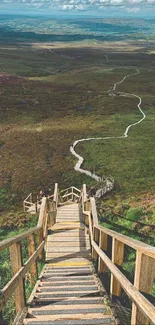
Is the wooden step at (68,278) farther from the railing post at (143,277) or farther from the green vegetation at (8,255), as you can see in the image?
the railing post at (143,277)

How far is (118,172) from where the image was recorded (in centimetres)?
2922

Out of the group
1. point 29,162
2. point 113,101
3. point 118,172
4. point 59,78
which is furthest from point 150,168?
point 59,78

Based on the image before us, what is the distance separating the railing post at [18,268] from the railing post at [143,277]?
2.27 metres

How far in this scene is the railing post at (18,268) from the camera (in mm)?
5477

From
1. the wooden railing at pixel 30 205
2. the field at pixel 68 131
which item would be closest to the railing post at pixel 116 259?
the wooden railing at pixel 30 205

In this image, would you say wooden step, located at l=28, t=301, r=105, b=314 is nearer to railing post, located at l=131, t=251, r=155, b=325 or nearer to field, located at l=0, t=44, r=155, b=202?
railing post, located at l=131, t=251, r=155, b=325

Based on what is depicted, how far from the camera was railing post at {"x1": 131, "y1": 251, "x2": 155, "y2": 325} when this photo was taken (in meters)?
4.20

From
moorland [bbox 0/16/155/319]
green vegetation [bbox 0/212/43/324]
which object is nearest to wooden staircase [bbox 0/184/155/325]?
green vegetation [bbox 0/212/43/324]

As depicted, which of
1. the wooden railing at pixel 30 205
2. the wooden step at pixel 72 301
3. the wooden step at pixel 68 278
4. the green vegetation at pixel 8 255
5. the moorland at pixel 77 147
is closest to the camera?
the wooden step at pixel 72 301

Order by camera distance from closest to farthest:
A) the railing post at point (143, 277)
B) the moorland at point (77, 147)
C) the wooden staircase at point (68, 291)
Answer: the railing post at point (143, 277) < the wooden staircase at point (68, 291) < the moorland at point (77, 147)

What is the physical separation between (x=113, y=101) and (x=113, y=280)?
58.0m

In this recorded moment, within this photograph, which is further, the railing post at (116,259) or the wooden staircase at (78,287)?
the railing post at (116,259)

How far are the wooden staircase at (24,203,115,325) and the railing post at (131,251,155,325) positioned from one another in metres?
0.92

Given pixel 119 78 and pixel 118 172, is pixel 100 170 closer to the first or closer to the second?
pixel 118 172
